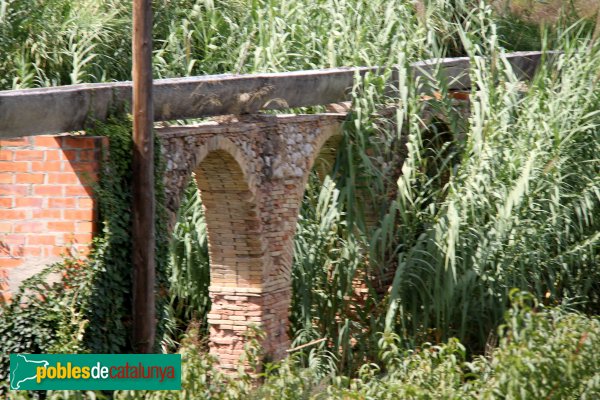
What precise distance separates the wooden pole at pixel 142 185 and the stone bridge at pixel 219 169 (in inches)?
10.2

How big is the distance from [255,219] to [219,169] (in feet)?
1.67

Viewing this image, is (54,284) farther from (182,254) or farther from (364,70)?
(364,70)

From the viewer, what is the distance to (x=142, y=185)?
6.38 m

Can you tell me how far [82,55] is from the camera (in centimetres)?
940

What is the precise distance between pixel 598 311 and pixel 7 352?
5.39m

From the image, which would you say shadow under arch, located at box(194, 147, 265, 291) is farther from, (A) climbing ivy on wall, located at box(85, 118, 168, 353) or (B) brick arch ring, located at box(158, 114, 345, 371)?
(A) climbing ivy on wall, located at box(85, 118, 168, 353)

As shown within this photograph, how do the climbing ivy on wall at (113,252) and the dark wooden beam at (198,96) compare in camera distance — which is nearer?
the dark wooden beam at (198,96)

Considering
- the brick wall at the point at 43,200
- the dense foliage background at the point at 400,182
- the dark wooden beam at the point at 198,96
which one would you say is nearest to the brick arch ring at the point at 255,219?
the dark wooden beam at the point at 198,96

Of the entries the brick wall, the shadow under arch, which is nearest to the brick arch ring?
the shadow under arch

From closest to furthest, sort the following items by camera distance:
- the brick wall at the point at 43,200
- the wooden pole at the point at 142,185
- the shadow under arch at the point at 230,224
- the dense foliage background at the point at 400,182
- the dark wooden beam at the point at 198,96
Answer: the dark wooden beam at the point at 198,96 < the brick wall at the point at 43,200 < the wooden pole at the point at 142,185 < the shadow under arch at the point at 230,224 < the dense foliage background at the point at 400,182

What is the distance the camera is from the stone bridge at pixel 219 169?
6.14 metres

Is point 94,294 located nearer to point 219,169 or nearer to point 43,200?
point 43,200

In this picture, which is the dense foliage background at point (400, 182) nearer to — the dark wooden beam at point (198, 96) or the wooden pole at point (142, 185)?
the dark wooden beam at point (198, 96)

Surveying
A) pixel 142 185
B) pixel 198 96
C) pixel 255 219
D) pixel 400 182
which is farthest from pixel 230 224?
pixel 142 185
